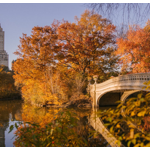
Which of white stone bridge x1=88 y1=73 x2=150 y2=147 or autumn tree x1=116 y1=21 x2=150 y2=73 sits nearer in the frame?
white stone bridge x1=88 y1=73 x2=150 y2=147

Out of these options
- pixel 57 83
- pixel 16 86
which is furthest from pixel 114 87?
pixel 16 86

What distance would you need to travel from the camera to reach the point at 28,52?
17.2 metres

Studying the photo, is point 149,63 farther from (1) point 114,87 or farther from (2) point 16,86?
(2) point 16,86

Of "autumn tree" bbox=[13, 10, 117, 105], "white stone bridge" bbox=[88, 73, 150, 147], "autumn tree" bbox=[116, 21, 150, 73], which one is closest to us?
"white stone bridge" bbox=[88, 73, 150, 147]

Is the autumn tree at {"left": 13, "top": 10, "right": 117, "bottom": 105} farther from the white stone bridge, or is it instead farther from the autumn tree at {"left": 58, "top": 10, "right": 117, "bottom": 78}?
the white stone bridge

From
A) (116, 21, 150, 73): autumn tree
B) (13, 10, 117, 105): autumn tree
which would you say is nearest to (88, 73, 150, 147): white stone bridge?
(116, 21, 150, 73): autumn tree

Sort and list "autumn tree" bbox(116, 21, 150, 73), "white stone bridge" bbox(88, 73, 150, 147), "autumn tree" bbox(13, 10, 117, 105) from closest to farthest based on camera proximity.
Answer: "white stone bridge" bbox(88, 73, 150, 147)
"autumn tree" bbox(116, 21, 150, 73)
"autumn tree" bbox(13, 10, 117, 105)

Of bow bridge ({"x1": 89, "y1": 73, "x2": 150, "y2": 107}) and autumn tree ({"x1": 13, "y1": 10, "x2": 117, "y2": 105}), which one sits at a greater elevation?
autumn tree ({"x1": 13, "y1": 10, "x2": 117, "y2": 105})

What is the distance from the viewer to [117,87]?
1152 cm

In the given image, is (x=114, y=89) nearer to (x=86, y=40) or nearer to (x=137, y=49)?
(x=137, y=49)

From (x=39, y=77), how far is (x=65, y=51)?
146 inches

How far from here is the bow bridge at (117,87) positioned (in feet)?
28.9

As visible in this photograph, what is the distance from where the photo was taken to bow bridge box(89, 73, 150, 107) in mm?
8795

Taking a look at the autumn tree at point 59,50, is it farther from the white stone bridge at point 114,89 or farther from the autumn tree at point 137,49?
the autumn tree at point 137,49
